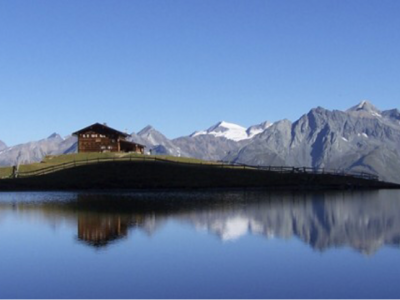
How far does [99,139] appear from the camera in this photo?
586ft

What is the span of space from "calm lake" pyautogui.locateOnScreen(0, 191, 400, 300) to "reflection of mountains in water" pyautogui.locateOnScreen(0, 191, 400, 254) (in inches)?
4.1

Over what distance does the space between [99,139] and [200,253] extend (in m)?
147

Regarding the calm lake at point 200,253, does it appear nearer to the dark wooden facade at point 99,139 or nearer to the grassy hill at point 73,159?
the grassy hill at point 73,159

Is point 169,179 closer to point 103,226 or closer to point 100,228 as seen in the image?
point 103,226

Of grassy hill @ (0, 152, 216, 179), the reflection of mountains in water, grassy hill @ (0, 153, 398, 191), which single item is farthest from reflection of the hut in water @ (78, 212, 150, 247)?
grassy hill @ (0, 152, 216, 179)

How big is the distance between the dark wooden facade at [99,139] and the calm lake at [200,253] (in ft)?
385

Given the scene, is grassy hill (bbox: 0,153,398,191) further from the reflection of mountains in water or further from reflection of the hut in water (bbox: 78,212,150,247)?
reflection of the hut in water (bbox: 78,212,150,247)

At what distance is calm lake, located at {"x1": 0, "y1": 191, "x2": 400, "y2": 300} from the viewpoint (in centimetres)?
2602

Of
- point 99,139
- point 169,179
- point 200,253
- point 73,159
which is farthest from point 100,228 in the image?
point 99,139

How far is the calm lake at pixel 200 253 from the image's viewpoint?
→ 26016 mm

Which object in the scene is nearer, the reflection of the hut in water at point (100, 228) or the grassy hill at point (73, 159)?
the reflection of the hut in water at point (100, 228)

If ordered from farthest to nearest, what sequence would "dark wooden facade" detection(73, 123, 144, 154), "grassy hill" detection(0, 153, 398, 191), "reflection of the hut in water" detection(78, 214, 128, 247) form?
"dark wooden facade" detection(73, 123, 144, 154)
"grassy hill" detection(0, 153, 398, 191)
"reflection of the hut in water" detection(78, 214, 128, 247)

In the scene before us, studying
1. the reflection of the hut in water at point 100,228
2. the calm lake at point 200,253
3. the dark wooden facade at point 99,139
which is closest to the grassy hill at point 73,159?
the dark wooden facade at point 99,139

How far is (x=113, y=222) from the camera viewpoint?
49250 millimetres
